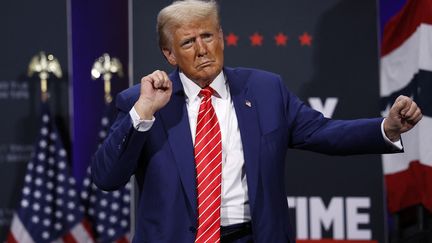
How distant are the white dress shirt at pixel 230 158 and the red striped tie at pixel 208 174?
0.04 meters

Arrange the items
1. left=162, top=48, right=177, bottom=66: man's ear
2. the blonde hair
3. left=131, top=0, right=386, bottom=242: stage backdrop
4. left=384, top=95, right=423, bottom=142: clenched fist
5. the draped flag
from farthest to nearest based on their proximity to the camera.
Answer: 1. left=131, top=0, right=386, bottom=242: stage backdrop
2. the draped flag
3. left=162, top=48, right=177, bottom=66: man's ear
4. the blonde hair
5. left=384, top=95, right=423, bottom=142: clenched fist

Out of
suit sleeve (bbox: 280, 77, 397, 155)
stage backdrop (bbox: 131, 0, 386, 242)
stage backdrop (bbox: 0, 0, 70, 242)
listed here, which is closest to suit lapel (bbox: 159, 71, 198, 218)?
suit sleeve (bbox: 280, 77, 397, 155)

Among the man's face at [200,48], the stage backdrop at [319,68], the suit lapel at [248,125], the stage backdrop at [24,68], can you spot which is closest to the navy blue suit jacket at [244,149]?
the suit lapel at [248,125]

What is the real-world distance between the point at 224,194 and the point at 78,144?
3.62 metres

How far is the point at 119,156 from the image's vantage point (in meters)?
2.40

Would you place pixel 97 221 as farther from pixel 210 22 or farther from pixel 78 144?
pixel 210 22

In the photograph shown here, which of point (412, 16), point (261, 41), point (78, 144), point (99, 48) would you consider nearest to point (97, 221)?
point (78, 144)

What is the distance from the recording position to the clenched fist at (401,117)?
239 centimetres

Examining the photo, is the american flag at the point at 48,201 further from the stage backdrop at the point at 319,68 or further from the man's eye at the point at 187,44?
the man's eye at the point at 187,44

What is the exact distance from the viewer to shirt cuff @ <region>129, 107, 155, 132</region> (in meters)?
2.40

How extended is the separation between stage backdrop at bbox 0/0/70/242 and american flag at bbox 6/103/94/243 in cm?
24

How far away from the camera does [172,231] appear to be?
8.00 ft

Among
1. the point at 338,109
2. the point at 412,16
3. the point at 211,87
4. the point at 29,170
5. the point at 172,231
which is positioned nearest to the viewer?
the point at 172,231

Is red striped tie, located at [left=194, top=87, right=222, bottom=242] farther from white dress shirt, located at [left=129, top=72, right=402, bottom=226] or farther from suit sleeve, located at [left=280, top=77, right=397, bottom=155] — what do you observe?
suit sleeve, located at [left=280, top=77, right=397, bottom=155]
